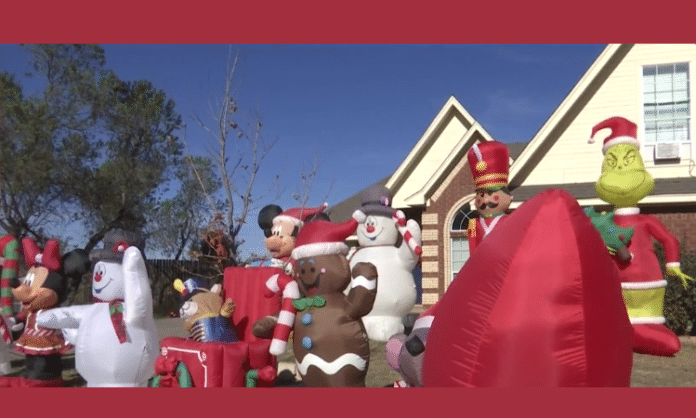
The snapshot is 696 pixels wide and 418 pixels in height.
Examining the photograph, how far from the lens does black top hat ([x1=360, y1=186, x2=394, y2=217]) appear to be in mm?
10805

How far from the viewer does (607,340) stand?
3.42 m

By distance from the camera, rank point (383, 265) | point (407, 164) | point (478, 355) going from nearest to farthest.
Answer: point (478, 355)
point (383, 265)
point (407, 164)

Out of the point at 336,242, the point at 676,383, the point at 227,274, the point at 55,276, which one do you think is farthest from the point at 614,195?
the point at 55,276

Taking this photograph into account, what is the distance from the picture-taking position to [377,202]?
35.8 ft

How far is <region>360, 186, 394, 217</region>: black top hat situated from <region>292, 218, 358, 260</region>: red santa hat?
14.7 feet

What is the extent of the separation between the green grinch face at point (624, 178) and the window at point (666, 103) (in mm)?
5875

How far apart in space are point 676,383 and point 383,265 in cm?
458

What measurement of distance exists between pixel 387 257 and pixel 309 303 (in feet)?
15.7

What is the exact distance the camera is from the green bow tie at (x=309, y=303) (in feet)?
19.8

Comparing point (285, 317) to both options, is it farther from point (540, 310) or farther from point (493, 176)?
point (540, 310)

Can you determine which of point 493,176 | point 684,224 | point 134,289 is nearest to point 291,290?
point 134,289

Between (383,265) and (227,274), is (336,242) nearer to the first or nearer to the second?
(227,274)

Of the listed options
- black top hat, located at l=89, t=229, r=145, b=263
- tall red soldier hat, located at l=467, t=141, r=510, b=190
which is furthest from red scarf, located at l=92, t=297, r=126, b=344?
tall red soldier hat, located at l=467, t=141, r=510, b=190

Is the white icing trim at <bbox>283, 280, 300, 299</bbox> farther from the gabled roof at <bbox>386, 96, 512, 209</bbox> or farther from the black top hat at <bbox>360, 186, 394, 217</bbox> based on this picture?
the gabled roof at <bbox>386, 96, 512, 209</bbox>
